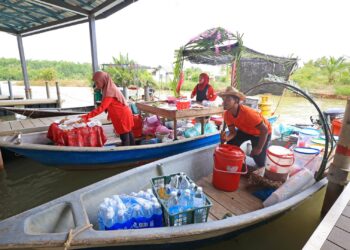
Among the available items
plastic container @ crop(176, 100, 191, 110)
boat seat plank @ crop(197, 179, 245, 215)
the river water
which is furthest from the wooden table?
the river water

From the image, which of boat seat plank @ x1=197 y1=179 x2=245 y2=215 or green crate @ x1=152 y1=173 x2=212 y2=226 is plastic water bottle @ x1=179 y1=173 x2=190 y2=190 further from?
boat seat plank @ x1=197 y1=179 x2=245 y2=215

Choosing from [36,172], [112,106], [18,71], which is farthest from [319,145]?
[18,71]

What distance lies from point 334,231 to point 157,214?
1.61m

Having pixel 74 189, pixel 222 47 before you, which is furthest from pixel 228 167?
Answer: pixel 222 47

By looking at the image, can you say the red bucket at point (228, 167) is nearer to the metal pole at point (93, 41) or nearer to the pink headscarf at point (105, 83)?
the pink headscarf at point (105, 83)

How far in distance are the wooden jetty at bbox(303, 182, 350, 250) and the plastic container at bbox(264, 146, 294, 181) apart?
29.0 inches

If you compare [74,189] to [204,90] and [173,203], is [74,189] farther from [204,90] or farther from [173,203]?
[204,90]

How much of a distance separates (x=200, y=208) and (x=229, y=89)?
1.67 meters

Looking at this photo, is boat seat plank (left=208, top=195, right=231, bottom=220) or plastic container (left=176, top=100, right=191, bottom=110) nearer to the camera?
boat seat plank (left=208, top=195, right=231, bottom=220)

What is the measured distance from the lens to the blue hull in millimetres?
3682

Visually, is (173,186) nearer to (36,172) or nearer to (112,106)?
(112,106)

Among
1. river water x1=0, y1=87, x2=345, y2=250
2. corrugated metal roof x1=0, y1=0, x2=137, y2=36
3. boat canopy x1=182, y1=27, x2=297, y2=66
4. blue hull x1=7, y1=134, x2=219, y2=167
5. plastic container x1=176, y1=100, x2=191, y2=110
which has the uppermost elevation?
corrugated metal roof x1=0, y1=0, x2=137, y2=36

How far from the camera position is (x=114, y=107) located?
389 cm

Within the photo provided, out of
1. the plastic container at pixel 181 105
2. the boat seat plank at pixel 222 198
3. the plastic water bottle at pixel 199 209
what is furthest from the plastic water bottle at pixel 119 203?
the plastic container at pixel 181 105
